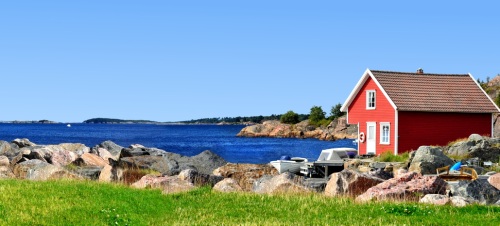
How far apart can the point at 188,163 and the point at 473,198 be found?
18.7 m

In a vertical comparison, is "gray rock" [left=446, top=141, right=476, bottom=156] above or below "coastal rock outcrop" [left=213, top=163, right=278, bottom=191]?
above

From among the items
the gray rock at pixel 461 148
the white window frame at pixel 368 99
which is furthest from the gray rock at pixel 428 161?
the white window frame at pixel 368 99

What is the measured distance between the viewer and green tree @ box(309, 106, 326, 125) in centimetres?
13175

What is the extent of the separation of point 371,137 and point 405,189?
26.5 metres

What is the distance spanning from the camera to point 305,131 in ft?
424

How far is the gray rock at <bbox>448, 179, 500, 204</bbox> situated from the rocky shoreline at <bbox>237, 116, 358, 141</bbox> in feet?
307

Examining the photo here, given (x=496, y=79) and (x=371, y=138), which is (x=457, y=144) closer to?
(x=371, y=138)

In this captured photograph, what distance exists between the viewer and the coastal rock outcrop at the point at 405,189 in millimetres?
16688

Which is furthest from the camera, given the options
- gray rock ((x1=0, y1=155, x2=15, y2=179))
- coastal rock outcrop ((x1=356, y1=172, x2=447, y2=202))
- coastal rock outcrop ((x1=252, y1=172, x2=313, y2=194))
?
gray rock ((x1=0, y1=155, x2=15, y2=179))

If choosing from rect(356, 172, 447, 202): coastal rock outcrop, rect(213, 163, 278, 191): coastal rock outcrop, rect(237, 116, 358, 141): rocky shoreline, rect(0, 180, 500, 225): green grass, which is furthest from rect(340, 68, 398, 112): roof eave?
rect(237, 116, 358, 141): rocky shoreline

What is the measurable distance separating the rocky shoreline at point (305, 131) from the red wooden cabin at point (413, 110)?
65.6 m

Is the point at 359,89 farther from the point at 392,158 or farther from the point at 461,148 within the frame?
the point at 461,148

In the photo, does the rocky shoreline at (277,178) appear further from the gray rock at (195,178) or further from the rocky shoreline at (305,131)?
the rocky shoreline at (305,131)

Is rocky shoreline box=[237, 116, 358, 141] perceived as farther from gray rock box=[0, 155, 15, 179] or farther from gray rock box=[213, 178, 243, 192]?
gray rock box=[213, 178, 243, 192]
